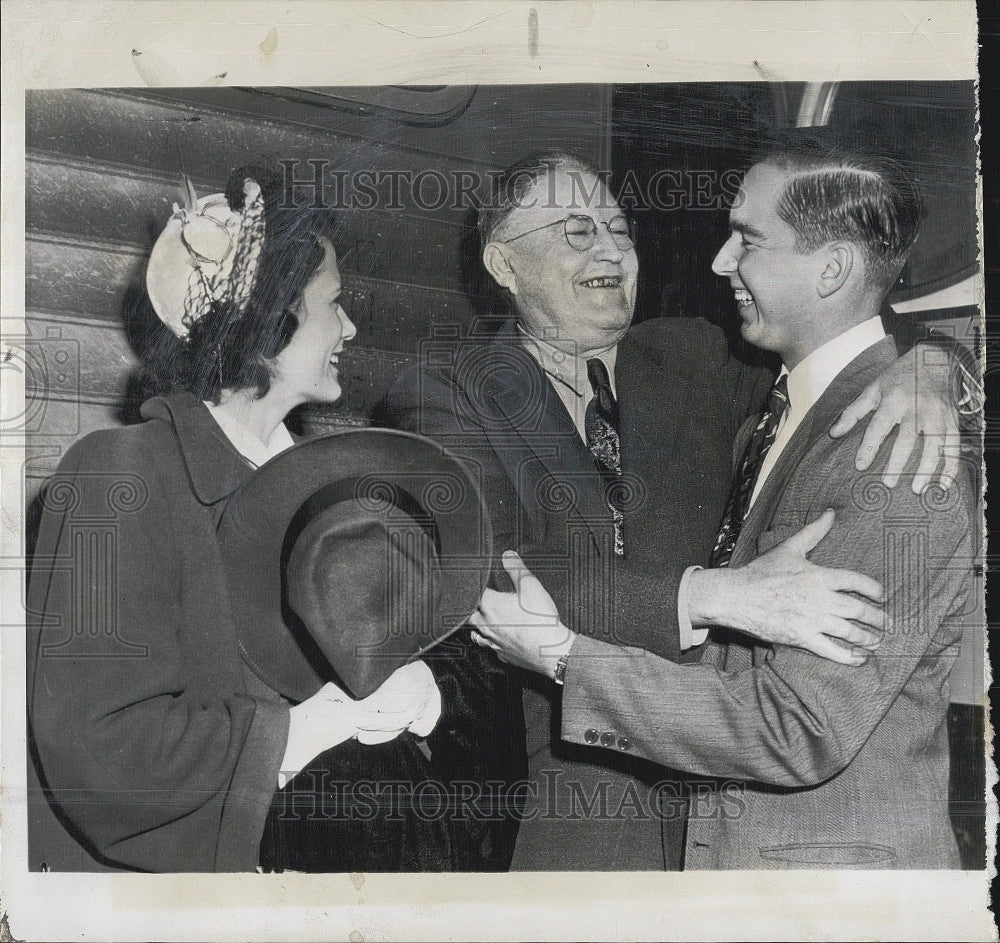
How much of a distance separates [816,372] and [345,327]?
132 centimetres

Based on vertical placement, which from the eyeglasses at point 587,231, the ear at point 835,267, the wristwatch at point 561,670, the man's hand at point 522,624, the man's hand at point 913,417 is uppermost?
the eyeglasses at point 587,231

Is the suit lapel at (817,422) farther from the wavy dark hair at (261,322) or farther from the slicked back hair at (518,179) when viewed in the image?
the wavy dark hair at (261,322)

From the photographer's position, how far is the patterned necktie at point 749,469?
2.88m

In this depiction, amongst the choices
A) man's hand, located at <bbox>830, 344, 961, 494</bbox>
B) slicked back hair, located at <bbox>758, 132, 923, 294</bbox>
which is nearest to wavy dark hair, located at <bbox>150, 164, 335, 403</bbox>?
slicked back hair, located at <bbox>758, 132, 923, 294</bbox>

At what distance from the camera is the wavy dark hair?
9.52 ft

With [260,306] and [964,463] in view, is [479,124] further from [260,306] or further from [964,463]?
[964,463]

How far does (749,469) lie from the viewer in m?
2.90

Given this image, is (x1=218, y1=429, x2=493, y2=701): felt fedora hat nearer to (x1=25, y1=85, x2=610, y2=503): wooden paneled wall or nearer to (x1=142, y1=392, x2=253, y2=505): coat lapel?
(x1=142, y1=392, x2=253, y2=505): coat lapel

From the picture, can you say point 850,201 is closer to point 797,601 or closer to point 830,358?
point 830,358

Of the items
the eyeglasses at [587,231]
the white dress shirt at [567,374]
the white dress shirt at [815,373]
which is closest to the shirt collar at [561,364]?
the white dress shirt at [567,374]

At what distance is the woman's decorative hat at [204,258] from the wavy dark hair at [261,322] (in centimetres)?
2

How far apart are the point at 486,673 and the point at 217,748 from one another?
77 cm

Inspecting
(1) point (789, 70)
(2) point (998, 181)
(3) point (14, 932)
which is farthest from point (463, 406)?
(3) point (14, 932)

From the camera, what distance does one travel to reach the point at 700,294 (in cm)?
290
